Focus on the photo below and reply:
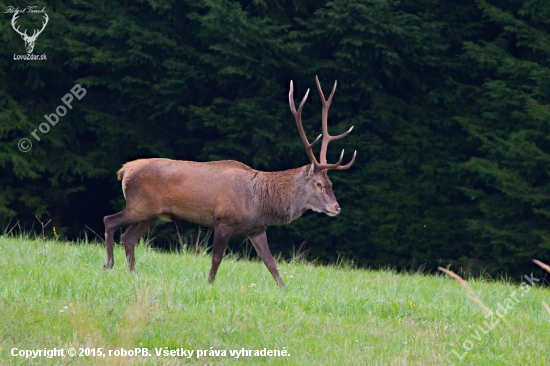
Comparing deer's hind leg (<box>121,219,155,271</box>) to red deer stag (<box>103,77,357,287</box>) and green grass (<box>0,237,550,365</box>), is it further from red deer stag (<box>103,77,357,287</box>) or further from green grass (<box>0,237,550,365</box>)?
green grass (<box>0,237,550,365</box>)

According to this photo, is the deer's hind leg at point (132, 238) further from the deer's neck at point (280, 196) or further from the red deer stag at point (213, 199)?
the deer's neck at point (280, 196)

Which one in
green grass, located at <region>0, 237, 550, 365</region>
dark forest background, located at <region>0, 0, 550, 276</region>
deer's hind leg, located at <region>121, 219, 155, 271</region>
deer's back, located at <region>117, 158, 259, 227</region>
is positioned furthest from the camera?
dark forest background, located at <region>0, 0, 550, 276</region>

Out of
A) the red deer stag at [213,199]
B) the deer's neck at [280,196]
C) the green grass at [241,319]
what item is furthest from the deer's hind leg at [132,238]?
the deer's neck at [280,196]

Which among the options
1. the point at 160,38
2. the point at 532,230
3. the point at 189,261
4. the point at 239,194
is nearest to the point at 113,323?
the point at 239,194

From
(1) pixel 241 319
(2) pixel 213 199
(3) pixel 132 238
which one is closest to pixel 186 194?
(2) pixel 213 199

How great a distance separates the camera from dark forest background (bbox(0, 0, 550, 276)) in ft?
50.9

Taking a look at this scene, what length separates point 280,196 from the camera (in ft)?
27.6

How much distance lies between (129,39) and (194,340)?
36.5 feet

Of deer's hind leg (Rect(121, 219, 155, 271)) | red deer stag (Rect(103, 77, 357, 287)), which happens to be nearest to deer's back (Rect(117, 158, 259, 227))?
red deer stag (Rect(103, 77, 357, 287))

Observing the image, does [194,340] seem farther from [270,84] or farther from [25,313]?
[270,84]

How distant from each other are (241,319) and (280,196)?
2348mm

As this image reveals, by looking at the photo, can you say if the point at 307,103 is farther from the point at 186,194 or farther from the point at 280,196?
the point at 186,194

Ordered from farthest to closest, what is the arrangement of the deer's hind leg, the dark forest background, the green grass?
1. the dark forest background
2. the deer's hind leg
3. the green grass

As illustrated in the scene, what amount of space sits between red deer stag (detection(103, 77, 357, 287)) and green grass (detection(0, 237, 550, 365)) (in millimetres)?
402
